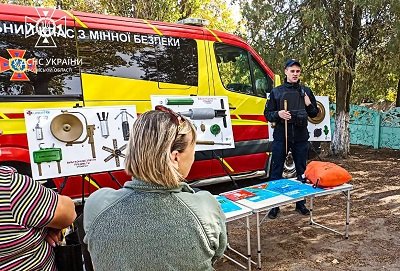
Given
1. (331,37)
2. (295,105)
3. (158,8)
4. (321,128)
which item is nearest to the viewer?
(295,105)

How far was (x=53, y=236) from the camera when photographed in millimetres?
1749

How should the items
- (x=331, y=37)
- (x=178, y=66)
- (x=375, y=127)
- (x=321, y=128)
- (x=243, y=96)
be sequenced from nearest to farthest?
(x=178, y=66), (x=243, y=96), (x=321, y=128), (x=331, y=37), (x=375, y=127)

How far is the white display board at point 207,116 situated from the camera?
4590mm

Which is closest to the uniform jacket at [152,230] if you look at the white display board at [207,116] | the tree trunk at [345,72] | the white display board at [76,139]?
the white display board at [76,139]

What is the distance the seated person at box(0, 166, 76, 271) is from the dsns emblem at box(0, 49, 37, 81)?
2658 millimetres

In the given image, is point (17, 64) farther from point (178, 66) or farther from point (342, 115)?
point (342, 115)

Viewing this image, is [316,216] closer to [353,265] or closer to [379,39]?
[353,265]

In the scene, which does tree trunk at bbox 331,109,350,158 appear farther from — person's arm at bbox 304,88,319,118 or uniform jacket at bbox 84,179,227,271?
uniform jacket at bbox 84,179,227,271

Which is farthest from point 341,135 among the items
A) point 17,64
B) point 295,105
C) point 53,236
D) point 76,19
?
point 53,236

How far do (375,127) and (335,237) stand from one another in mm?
6999

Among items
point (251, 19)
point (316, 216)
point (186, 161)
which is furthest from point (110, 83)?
point (251, 19)

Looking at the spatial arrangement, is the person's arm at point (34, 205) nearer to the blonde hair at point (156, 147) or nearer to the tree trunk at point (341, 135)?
the blonde hair at point (156, 147)

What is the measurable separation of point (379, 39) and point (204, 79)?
16.4ft

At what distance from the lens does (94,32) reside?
4.34m
